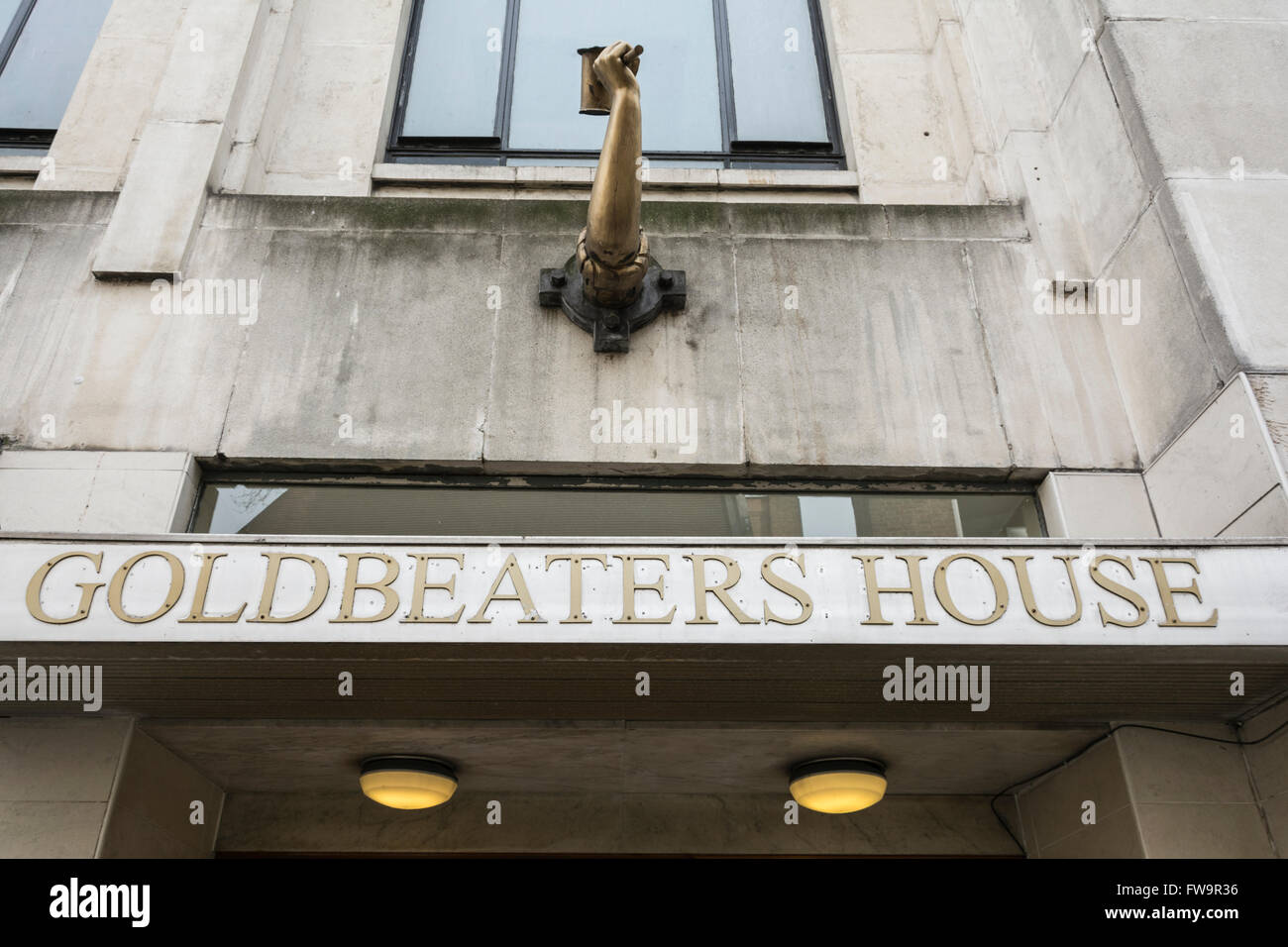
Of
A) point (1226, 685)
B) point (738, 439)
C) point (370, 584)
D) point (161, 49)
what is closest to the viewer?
point (370, 584)

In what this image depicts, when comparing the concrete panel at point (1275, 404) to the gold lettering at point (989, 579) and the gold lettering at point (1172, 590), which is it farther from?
the gold lettering at point (989, 579)

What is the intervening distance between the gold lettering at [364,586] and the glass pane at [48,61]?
19.9 feet

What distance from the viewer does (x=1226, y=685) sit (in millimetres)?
5152

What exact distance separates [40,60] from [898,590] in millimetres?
8916

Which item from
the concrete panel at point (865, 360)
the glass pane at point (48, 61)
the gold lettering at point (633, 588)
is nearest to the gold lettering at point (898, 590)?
the gold lettering at point (633, 588)

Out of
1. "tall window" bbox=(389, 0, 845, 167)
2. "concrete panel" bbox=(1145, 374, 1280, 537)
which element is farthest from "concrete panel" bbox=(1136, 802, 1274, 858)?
"tall window" bbox=(389, 0, 845, 167)

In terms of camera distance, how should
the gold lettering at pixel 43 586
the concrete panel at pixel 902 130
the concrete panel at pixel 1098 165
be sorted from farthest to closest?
the concrete panel at pixel 902 130 < the concrete panel at pixel 1098 165 < the gold lettering at pixel 43 586

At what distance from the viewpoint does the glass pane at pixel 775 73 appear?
29.3ft

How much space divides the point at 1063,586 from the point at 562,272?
3.99 meters

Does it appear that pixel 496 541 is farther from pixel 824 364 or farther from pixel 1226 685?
pixel 1226 685

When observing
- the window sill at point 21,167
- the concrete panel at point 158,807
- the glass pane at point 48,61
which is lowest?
the concrete panel at point 158,807

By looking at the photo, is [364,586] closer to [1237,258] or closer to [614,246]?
[614,246]

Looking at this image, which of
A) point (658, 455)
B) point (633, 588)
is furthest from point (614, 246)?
point (633, 588)
